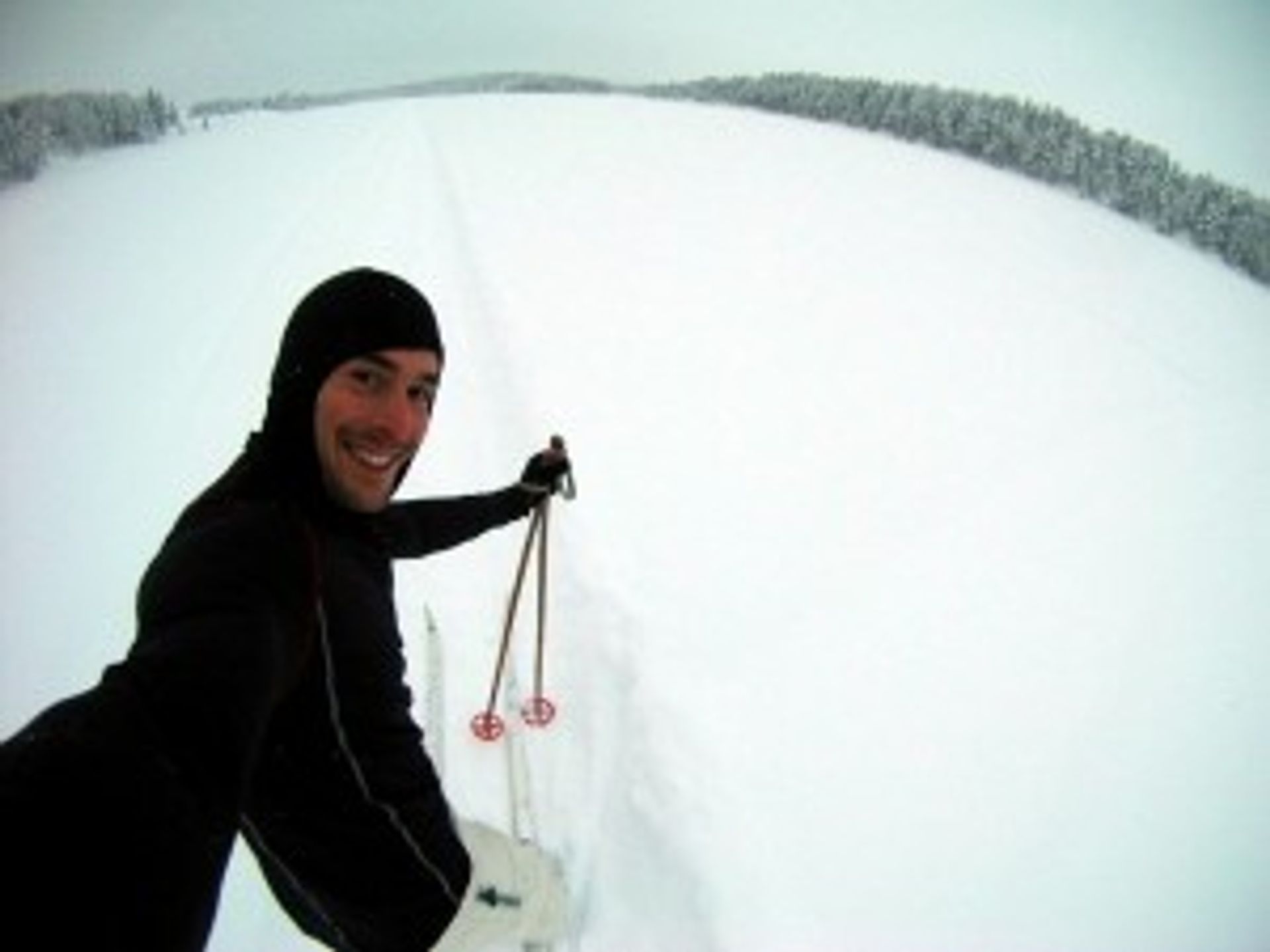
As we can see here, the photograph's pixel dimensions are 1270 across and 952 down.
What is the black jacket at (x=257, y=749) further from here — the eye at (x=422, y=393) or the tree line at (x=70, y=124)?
the tree line at (x=70, y=124)

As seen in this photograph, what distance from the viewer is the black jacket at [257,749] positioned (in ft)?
3.64

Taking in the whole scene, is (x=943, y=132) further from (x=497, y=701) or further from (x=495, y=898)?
(x=495, y=898)

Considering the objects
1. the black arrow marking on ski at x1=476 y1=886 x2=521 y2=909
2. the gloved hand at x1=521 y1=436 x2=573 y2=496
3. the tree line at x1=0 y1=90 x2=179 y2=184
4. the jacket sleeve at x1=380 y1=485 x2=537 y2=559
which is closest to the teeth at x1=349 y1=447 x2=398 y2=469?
the jacket sleeve at x1=380 y1=485 x2=537 y2=559

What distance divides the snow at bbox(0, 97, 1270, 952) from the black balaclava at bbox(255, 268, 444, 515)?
2395 millimetres

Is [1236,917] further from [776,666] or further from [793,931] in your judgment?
[776,666]

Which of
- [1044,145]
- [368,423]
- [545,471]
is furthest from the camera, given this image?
[1044,145]

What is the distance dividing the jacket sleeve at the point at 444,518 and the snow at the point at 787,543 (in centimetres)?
141

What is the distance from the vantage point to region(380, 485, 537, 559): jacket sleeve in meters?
2.69

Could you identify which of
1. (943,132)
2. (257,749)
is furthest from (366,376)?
(943,132)

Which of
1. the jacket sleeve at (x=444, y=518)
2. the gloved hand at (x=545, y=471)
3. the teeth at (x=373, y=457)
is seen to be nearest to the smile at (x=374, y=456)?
the teeth at (x=373, y=457)

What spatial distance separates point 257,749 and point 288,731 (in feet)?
1.06

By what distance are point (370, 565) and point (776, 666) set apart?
3470mm

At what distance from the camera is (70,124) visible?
69.1ft

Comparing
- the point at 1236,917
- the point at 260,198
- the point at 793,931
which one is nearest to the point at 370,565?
the point at 793,931
